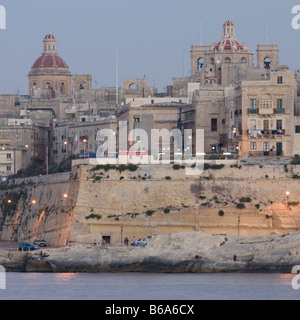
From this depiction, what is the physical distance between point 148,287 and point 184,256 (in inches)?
278

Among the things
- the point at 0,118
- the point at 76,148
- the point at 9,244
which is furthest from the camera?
the point at 0,118

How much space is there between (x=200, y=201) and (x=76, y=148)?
4048 centimetres

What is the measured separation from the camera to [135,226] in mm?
87438

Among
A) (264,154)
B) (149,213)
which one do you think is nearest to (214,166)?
(149,213)

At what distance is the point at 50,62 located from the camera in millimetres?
161875

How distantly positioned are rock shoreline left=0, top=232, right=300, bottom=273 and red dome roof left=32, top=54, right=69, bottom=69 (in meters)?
82.0

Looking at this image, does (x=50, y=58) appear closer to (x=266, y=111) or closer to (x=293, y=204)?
(x=266, y=111)

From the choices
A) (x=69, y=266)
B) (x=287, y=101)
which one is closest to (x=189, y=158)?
(x=287, y=101)

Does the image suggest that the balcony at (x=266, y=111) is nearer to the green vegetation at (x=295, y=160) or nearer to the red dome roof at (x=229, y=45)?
the green vegetation at (x=295, y=160)

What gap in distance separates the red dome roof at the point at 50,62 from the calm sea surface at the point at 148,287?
278 feet

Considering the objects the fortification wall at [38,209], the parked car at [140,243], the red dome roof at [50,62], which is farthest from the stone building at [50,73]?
the parked car at [140,243]

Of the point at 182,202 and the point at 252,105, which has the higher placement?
the point at 252,105

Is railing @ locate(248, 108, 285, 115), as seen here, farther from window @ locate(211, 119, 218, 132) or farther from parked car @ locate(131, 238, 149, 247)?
parked car @ locate(131, 238, 149, 247)
